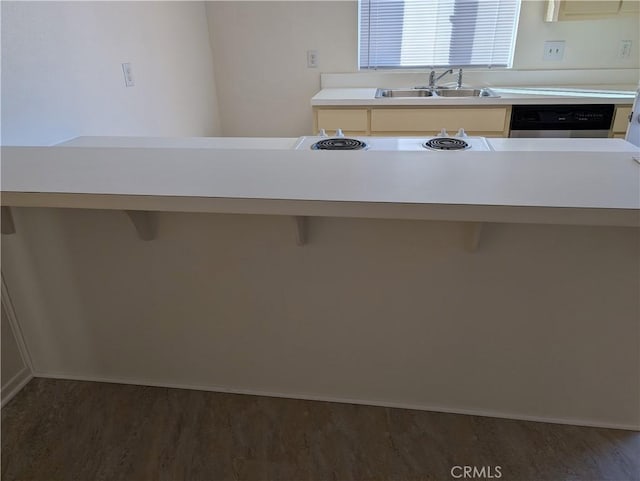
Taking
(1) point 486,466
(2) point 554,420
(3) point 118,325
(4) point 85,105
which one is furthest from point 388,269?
(4) point 85,105

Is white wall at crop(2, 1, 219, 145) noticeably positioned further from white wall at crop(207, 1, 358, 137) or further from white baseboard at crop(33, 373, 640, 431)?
white baseboard at crop(33, 373, 640, 431)

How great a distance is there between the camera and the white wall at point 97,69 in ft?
5.79

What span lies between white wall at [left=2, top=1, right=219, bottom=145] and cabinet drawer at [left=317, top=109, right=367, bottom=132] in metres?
0.97

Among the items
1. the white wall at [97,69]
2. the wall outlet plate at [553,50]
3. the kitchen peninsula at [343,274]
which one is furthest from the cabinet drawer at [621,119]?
the white wall at [97,69]

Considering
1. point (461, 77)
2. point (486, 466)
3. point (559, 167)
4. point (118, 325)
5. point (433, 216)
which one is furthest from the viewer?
point (461, 77)

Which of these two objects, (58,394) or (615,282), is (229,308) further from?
(615,282)

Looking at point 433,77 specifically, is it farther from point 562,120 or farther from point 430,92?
point 562,120

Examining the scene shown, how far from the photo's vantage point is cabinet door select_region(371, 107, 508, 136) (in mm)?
2830

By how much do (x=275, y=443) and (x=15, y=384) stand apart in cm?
114

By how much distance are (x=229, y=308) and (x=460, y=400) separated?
92cm

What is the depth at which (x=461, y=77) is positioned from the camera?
3.30 m

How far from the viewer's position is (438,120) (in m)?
2.90

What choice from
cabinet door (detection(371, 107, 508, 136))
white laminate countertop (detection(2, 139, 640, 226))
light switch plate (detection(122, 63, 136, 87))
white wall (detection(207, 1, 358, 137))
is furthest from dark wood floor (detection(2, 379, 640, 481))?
white wall (detection(207, 1, 358, 137))

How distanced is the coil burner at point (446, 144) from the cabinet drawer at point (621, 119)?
1484 millimetres
